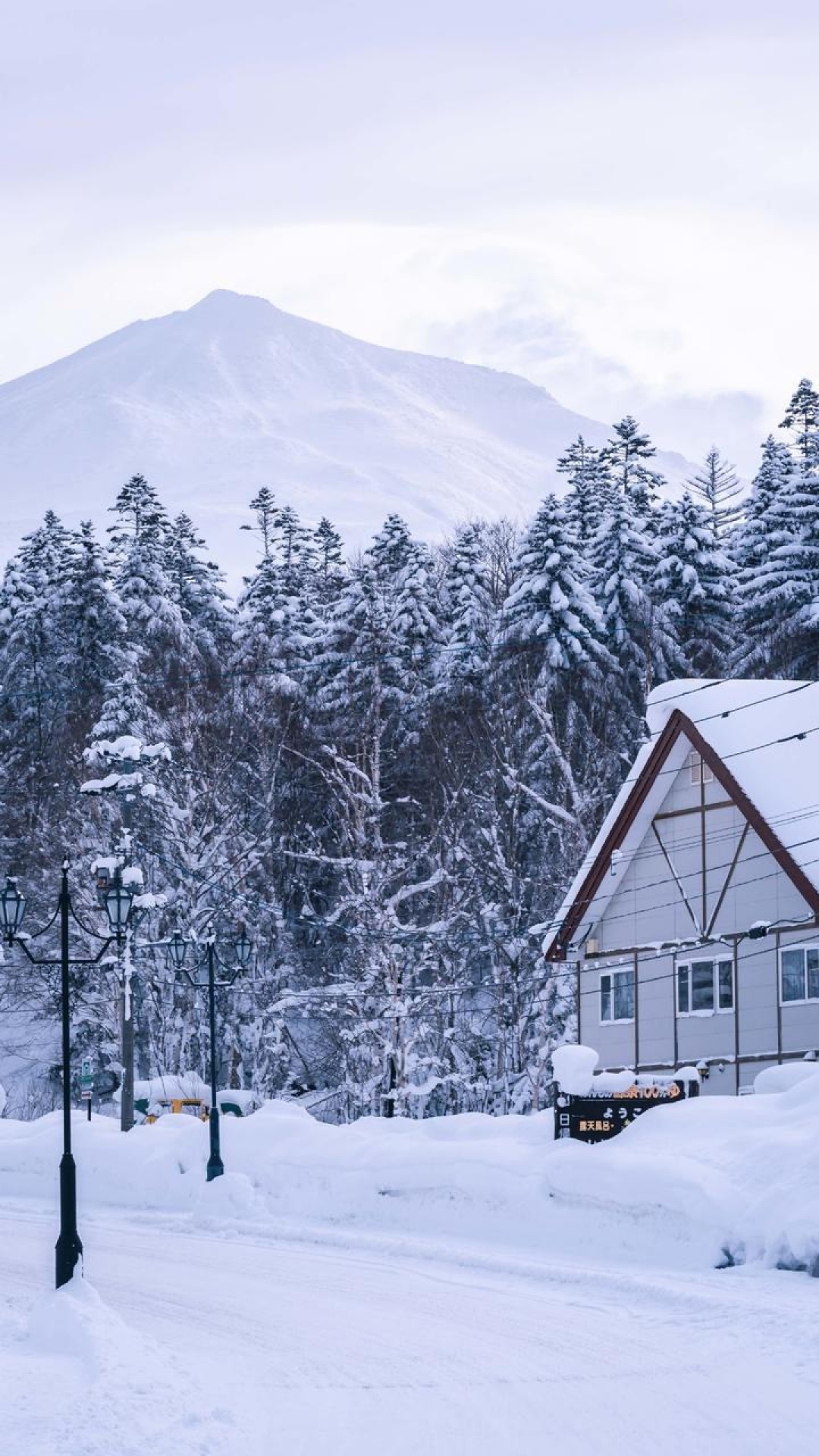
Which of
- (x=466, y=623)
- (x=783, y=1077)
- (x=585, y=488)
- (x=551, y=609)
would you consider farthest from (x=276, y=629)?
(x=783, y=1077)

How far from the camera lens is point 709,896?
3894cm

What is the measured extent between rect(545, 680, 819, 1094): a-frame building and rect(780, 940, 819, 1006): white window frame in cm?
3

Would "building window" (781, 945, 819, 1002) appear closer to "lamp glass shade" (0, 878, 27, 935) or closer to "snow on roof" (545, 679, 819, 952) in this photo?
"snow on roof" (545, 679, 819, 952)

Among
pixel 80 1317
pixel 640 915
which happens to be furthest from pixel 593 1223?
pixel 640 915

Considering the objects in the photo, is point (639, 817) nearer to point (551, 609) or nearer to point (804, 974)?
point (804, 974)

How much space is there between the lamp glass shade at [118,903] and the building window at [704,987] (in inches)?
521

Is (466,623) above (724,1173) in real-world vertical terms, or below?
above

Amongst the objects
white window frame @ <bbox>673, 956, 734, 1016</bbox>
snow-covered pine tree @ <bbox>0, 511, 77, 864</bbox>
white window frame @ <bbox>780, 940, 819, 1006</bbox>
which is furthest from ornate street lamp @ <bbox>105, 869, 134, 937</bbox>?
snow-covered pine tree @ <bbox>0, 511, 77, 864</bbox>

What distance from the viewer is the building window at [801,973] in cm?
3666

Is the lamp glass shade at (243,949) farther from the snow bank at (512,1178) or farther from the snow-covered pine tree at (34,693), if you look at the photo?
the snow-covered pine tree at (34,693)

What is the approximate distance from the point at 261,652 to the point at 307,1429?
52.4 m

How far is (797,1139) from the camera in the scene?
72.1ft

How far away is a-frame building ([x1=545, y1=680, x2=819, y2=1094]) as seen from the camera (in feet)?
121

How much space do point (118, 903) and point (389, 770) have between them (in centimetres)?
2841
